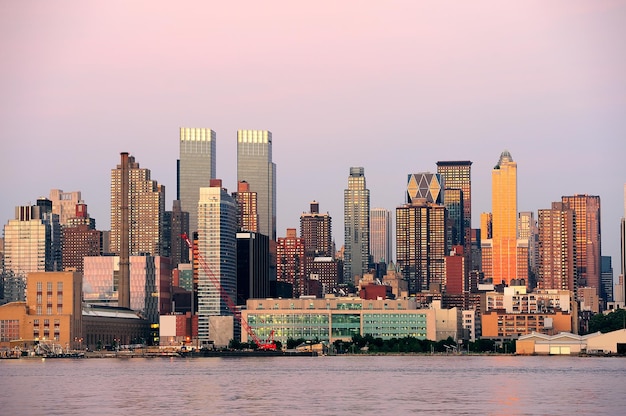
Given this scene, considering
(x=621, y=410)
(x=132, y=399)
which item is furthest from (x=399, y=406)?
(x=132, y=399)

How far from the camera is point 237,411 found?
117 meters

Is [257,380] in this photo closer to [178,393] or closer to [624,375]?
[178,393]

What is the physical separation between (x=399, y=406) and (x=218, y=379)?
63.5 m

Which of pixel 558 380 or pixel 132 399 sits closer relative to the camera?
pixel 132 399

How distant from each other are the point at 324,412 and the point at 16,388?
5532 centimetres

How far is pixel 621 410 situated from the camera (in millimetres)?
115562

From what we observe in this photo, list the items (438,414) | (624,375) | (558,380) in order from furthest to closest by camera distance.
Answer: (624,375) < (558,380) < (438,414)

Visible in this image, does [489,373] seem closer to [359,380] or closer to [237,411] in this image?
[359,380]

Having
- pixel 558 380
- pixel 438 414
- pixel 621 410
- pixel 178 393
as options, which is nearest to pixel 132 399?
pixel 178 393

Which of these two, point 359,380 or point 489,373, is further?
point 489,373

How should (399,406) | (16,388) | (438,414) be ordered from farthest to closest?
(16,388)
(399,406)
(438,414)

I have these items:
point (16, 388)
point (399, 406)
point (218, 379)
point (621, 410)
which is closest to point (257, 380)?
point (218, 379)

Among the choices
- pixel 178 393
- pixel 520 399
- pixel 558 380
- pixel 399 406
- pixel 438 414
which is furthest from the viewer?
pixel 558 380

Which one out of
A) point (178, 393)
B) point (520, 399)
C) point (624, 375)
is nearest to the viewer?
point (520, 399)
